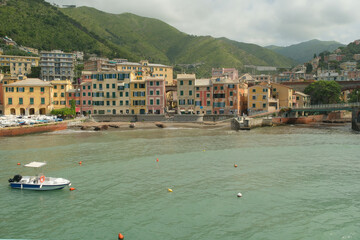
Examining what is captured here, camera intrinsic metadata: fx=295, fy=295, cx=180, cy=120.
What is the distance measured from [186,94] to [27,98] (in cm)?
4391

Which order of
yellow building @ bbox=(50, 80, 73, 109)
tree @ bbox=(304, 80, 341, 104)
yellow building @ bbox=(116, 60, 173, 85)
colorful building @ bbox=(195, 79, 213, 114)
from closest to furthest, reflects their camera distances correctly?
colorful building @ bbox=(195, 79, 213, 114)
yellow building @ bbox=(50, 80, 73, 109)
tree @ bbox=(304, 80, 341, 104)
yellow building @ bbox=(116, 60, 173, 85)

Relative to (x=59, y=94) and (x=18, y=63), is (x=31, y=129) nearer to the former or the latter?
(x=59, y=94)

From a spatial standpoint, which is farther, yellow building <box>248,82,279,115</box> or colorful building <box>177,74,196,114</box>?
colorful building <box>177,74,196,114</box>

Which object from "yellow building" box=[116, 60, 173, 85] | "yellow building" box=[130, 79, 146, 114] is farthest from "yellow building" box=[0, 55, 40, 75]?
"yellow building" box=[130, 79, 146, 114]

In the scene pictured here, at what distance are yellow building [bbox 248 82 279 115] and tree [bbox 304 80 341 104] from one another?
2574cm

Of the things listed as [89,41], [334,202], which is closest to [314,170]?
A: [334,202]

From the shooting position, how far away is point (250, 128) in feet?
220

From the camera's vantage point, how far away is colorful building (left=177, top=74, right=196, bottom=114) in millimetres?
84125

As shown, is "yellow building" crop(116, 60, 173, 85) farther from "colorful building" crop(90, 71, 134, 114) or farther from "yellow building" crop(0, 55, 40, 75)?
"yellow building" crop(0, 55, 40, 75)

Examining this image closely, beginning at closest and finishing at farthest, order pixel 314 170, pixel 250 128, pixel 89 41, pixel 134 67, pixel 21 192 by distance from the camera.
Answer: pixel 21 192 → pixel 314 170 → pixel 250 128 → pixel 134 67 → pixel 89 41

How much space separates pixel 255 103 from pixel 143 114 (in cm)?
3155

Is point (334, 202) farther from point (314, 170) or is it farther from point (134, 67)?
point (134, 67)

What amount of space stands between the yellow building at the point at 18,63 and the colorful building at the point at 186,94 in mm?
84431

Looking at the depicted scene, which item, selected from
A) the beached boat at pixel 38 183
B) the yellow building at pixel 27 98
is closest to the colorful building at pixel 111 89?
the yellow building at pixel 27 98
